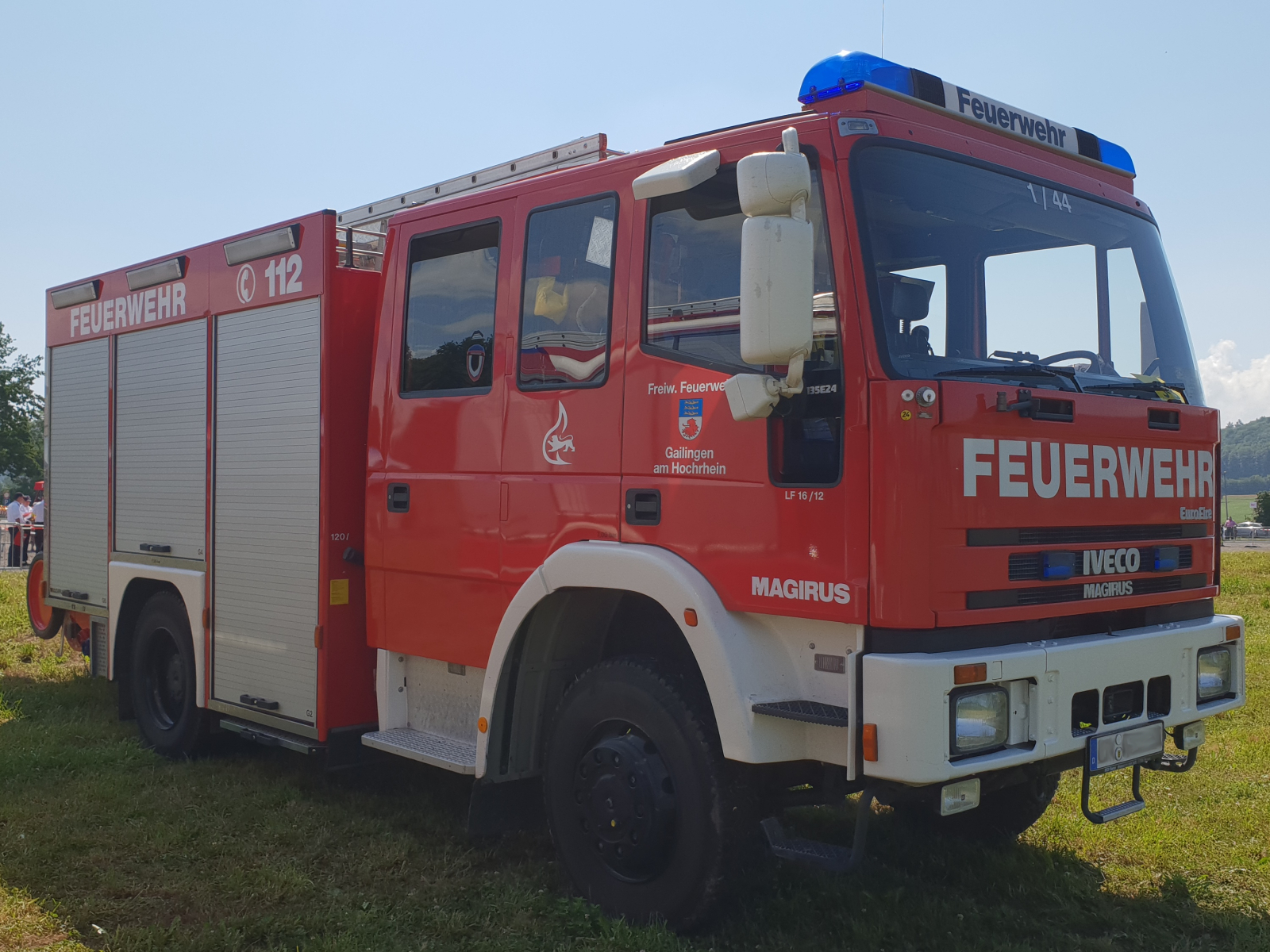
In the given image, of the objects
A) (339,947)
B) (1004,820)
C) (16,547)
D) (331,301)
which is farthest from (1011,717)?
(16,547)

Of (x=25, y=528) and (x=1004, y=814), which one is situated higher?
(x=25, y=528)

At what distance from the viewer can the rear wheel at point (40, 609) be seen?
8.38m

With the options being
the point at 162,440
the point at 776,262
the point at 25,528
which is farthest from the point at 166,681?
the point at 25,528

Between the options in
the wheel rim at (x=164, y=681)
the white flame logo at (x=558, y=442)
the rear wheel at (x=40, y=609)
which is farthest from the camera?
the rear wheel at (x=40, y=609)

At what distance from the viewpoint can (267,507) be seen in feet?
19.4

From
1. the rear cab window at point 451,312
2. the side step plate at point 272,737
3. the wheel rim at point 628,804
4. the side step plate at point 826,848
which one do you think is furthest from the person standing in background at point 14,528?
the side step plate at point 826,848

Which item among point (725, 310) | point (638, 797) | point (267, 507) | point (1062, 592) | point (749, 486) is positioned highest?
point (725, 310)

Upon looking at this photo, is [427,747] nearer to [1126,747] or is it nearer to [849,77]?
[1126,747]

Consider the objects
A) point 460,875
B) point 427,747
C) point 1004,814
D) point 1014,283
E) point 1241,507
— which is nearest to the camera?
point 1014,283

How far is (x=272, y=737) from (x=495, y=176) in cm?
298

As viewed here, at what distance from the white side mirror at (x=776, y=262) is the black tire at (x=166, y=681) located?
4.47 metres

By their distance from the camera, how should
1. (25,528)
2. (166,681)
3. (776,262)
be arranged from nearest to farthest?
(776,262), (166,681), (25,528)

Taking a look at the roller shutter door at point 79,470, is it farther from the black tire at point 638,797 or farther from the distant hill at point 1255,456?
the distant hill at point 1255,456

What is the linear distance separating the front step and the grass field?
17.5 inches
